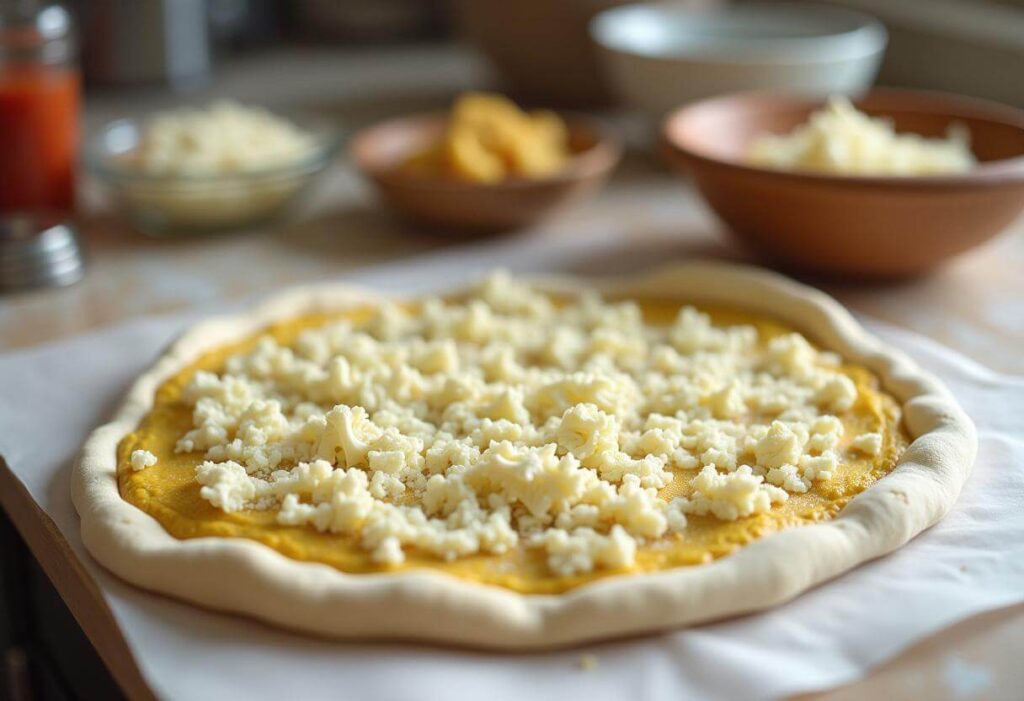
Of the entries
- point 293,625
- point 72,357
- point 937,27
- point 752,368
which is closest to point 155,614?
point 293,625

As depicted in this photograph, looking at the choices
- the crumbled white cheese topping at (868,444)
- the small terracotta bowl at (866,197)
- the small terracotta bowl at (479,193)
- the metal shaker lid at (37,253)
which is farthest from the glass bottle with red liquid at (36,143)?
the crumbled white cheese topping at (868,444)

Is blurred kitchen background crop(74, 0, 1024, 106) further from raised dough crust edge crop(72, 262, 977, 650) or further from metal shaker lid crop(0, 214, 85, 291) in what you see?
raised dough crust edge crop(72, 262, 977, 650)

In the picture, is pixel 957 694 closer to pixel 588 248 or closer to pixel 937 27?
pixel 588 248

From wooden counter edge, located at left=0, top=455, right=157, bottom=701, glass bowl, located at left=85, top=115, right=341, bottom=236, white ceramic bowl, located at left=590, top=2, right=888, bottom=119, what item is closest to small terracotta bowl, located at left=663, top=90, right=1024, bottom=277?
white ceramic bowl, located at left=590, top=2, right=888, bottom=119

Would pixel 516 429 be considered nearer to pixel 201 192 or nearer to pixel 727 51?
pixel 201 192

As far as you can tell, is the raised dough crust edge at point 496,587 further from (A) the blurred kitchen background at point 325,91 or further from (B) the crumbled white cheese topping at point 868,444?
(A) the blurred kitchen background at point 325,91

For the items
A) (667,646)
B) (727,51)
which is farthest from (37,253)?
(727,51)

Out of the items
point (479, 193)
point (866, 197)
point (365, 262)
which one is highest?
point (866, 197)
